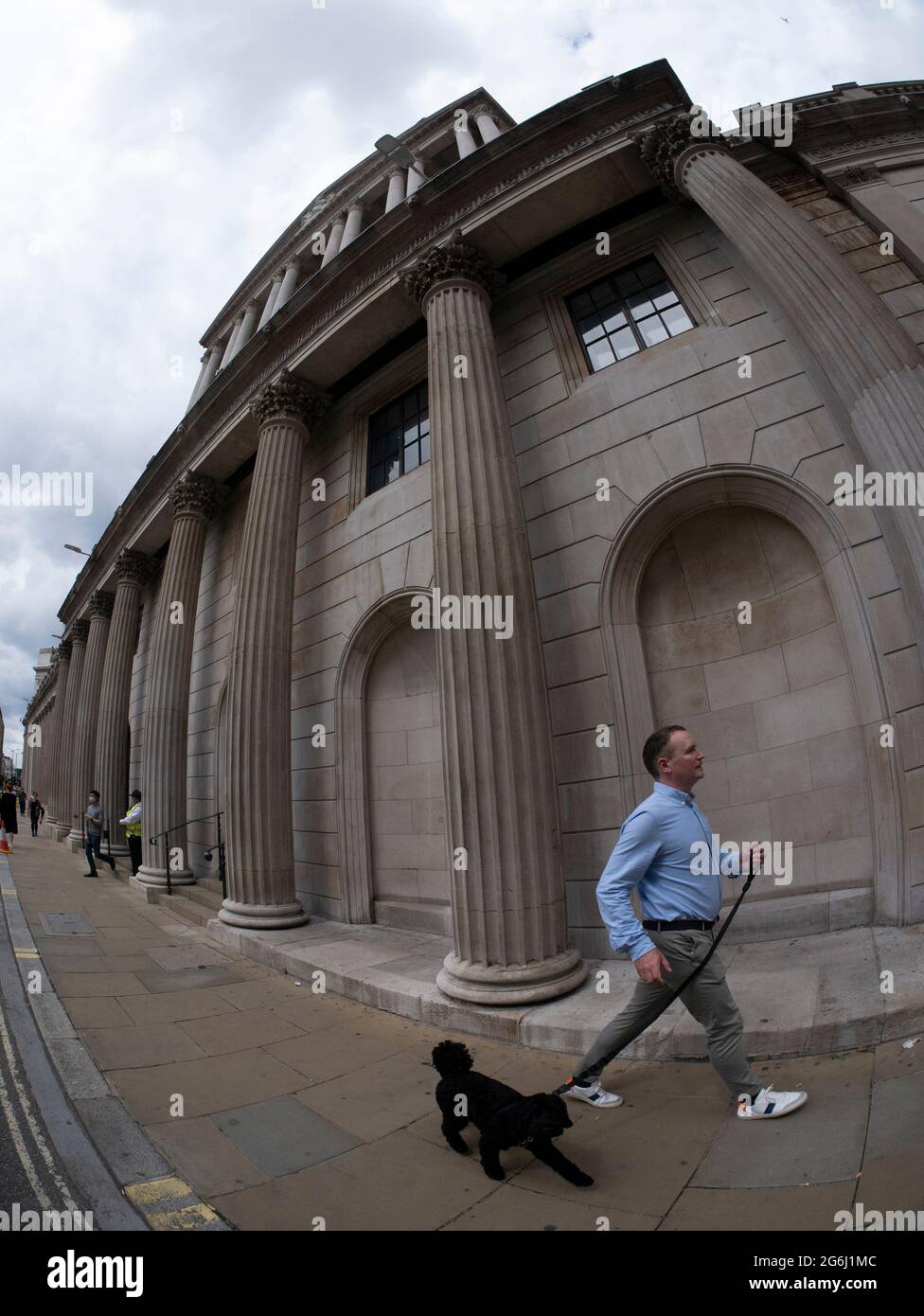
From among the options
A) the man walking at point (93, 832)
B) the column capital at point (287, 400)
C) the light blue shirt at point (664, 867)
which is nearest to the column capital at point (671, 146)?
the column capital at point (287, 400)

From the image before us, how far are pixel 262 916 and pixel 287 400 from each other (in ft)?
31.3

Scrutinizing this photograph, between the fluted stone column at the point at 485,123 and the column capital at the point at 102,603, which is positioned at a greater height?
the fluted stone column at the point at 485,123

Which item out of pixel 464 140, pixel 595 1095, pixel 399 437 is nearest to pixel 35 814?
pixel 399 437

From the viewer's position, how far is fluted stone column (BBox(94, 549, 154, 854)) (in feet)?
59.8

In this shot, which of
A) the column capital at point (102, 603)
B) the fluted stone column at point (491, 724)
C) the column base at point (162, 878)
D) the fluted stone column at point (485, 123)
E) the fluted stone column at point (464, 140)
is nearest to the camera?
the fluted stone column at point (491, 724)

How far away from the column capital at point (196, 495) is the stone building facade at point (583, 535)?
11.8 ft

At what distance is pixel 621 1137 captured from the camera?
3.21 metres

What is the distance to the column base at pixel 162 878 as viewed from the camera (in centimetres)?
1230

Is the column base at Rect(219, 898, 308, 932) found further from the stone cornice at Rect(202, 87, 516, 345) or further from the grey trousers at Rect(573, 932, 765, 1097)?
the stone cornice at Rect(202, 87, 516, 345)

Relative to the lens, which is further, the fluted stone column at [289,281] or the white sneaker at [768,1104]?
the fluted stone column at [289,281]

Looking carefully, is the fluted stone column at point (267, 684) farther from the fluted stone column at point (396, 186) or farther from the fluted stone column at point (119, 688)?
the fluted stone column at point (119, 688)
